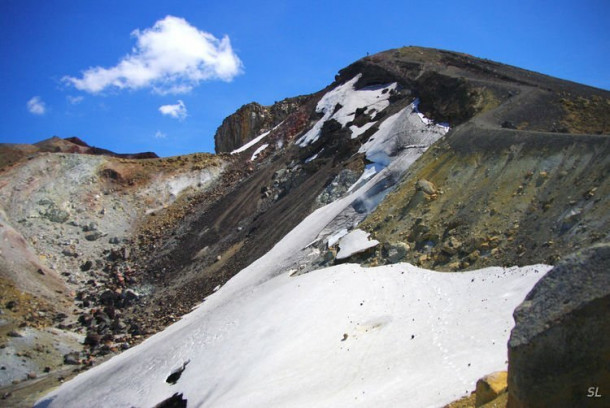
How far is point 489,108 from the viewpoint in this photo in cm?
2550

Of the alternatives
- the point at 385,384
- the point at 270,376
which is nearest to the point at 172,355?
the point at 270,376

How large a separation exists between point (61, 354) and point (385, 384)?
2115 centimetres

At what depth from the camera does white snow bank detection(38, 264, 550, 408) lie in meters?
11.1

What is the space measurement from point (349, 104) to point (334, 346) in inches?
1190

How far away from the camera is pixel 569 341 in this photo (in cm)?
545

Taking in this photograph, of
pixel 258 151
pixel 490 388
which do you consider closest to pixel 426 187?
pixel 490 388

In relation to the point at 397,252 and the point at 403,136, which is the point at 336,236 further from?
the point at 403,136

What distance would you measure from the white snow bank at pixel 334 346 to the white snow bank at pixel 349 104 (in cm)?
1895

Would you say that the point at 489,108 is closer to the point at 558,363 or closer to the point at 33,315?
the point at 558,363

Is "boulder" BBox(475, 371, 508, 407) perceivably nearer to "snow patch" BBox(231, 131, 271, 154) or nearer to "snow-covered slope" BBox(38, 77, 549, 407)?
"snow-covered slope" BBox(38, 77, 549, 407)

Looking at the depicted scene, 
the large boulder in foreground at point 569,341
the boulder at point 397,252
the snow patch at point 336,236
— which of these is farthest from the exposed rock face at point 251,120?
the large boulder in foreground at point 569,341

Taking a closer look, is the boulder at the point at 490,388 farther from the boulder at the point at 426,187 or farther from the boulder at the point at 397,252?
the boulder at the point at 426,187

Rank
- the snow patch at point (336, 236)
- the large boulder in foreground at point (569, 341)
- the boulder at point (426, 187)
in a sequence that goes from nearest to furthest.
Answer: the large boulder in foreground at point (569, 341) < the boulder at point (426, 187) < the snow patch at point (336, 236)

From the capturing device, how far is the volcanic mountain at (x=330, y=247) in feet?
43.3
